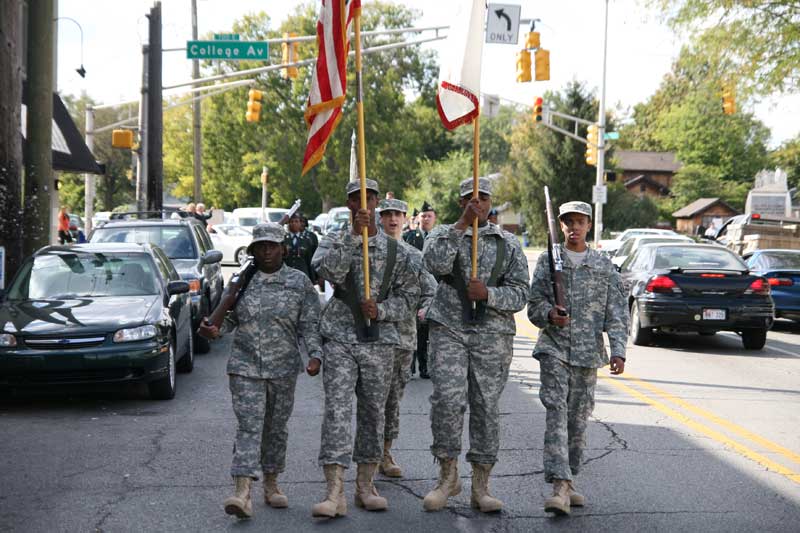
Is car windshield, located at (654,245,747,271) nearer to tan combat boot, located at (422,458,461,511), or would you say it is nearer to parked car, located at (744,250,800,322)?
parked car, located at (744,250,800,322)

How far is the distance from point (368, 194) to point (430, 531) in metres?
2.13

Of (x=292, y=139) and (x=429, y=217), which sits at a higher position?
(x=292, y=139)

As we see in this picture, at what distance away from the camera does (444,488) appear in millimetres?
6090

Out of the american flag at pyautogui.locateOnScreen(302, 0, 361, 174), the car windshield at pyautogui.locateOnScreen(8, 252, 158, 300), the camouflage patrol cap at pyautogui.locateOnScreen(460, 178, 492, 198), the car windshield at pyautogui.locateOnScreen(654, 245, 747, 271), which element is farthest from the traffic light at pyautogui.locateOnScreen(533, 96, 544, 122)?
the camouflage patrol cap at pyautogui.locateOnScreen(460, 178, 492, 198)

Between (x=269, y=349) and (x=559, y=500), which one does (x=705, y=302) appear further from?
(x=269, y=349)

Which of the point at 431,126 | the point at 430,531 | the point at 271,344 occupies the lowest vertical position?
the point at 430,531

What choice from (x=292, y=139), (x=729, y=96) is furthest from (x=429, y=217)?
(x=292, y=139)

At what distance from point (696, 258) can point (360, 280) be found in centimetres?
1042

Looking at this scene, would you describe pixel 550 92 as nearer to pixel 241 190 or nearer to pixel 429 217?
pixel 241 190

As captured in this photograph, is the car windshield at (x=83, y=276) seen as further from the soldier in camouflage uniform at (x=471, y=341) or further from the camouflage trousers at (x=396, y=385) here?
the soldier in camouflage uniform at (x=471, y=341)

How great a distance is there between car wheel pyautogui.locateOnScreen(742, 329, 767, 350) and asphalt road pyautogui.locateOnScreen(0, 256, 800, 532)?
10.9 feet

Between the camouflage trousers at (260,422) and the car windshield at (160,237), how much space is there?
8973 millimetres

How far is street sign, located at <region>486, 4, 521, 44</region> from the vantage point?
22.4 m

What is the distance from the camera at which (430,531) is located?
5.63 m
